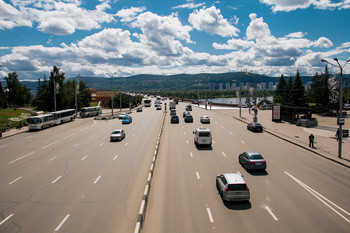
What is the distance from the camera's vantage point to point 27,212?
1276cm

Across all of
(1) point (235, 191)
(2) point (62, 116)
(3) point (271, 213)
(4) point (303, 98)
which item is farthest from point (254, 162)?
(2) point (62, 116)

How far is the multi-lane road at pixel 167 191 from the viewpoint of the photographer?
1143 cm

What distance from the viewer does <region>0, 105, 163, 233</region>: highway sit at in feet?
38.4

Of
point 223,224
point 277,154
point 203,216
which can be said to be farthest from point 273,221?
point 277,154

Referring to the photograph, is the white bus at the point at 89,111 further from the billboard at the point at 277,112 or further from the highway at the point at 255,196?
the highway at the point at 255,196

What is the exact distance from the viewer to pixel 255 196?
14.4m

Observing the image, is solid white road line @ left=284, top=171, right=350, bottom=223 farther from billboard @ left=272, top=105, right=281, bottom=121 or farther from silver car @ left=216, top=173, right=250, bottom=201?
billboard @ left=272, top=105, right=281, bottom=121

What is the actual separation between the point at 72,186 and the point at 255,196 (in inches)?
439

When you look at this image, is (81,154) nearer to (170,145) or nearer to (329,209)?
(170,145)

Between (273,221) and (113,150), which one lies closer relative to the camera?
(273,221)

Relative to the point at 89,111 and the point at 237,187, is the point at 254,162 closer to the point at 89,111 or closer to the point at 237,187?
the point at 237,187

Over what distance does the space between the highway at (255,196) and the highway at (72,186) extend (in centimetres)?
164

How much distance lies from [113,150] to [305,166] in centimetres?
1814

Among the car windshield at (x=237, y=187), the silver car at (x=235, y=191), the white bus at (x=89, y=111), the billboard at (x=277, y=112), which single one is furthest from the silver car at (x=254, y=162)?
the white bus at (x=89, y=111)
